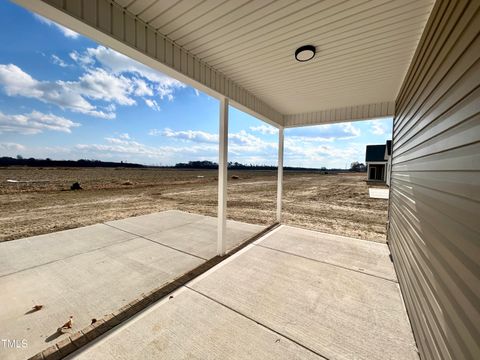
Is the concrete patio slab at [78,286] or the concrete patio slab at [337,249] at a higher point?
the concrete patio slab at [337,249]

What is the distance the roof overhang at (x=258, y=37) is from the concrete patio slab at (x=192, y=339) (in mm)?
2755

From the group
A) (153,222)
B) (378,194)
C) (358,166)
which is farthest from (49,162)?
(358,166)

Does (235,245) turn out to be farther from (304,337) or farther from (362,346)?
(362,346)

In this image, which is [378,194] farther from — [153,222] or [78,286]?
[78,286]

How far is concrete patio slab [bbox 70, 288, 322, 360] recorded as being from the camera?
1.69 m

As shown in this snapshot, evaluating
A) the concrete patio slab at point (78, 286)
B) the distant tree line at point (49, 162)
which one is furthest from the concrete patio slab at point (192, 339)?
the distant tree line at point (49, 162)

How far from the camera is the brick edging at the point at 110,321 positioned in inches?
67.6

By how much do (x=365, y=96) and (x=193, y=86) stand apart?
3356 millimetres

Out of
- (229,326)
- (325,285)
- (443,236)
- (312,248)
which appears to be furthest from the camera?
(312,248)

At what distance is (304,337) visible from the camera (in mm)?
1872

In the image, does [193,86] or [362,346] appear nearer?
[362,346]

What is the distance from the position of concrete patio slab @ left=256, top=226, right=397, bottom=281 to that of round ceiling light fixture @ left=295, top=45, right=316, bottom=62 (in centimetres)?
306

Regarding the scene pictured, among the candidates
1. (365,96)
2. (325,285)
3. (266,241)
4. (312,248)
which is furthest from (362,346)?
(365,96)

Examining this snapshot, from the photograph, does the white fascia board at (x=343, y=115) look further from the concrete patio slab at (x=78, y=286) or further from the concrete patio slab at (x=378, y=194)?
the concrete patio slab at (x=378, y=194)
